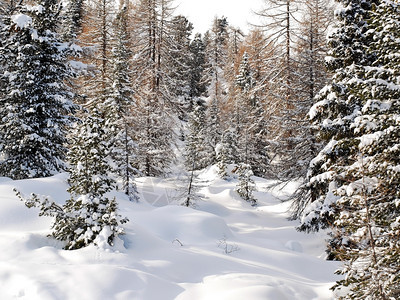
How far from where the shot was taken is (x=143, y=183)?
1820 cm

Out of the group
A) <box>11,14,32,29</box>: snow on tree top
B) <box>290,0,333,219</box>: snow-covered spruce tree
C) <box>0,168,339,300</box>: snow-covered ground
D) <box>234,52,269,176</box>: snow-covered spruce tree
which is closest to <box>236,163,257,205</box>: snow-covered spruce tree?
<box>234,52,269,176</box>: snow-covered spruce tree

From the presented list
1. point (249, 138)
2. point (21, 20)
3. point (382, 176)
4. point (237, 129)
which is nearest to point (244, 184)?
point (249, 138)

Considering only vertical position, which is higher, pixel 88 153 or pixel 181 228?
pixel 88 153

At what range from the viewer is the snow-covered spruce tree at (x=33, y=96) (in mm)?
12828

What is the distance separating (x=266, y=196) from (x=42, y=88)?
619 inches

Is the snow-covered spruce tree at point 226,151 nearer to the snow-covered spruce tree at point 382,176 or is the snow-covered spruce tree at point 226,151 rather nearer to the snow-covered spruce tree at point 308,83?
the snow-covered spruce tree at point 308,83

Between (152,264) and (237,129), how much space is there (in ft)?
74.6

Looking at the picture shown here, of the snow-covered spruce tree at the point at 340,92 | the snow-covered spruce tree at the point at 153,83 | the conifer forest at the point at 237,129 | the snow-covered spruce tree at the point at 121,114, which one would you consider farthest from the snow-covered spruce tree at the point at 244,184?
the snow-covered spruce tree at the point at 340,92

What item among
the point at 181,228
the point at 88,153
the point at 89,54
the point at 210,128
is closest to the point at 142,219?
the point at 181,228

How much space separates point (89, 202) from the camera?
6.97 m

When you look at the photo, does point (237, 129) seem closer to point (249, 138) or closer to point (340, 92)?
point (249, 138)

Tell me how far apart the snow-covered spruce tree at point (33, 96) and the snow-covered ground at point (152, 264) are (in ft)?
9.14

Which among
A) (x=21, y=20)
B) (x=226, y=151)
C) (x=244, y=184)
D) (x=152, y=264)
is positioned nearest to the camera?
(x=152, y=264)

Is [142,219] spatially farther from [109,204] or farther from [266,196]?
[266,196]
